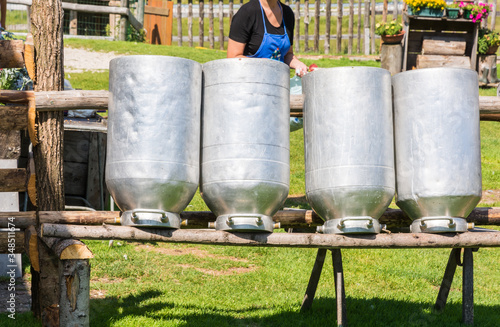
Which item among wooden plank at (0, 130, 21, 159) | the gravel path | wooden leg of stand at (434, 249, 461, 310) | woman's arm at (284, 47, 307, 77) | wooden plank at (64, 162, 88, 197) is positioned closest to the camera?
woman's arm at (284, 47, 307, 77)

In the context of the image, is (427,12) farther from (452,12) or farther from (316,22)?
(316,22)

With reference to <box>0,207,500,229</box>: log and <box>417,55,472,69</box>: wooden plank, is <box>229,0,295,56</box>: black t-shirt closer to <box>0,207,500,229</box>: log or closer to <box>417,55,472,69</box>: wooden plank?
<box>0,207,500,229</box>: log

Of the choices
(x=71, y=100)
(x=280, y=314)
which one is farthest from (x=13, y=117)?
(x=280, y=314)

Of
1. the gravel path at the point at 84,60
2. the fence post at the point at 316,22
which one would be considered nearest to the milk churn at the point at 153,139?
the gravel path at the point at 84,60

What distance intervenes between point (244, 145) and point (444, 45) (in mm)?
8939

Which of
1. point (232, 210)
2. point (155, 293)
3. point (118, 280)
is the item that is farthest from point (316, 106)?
point (118, 280)

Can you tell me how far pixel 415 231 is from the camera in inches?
111

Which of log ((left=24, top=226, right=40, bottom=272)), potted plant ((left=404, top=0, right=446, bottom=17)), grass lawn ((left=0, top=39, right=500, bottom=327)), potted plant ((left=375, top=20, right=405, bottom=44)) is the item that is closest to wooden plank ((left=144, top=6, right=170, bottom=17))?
potted plant ((left=375, top=20, right=405, bottom=44))

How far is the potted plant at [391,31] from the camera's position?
10.3 metres

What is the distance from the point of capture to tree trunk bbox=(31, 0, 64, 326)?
3.33 m

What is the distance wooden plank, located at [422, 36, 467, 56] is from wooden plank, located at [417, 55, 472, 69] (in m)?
0.09

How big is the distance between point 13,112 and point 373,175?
6.26 ft

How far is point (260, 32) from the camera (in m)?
3.46

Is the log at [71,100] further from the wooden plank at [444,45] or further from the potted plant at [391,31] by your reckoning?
the wooden plank at [444,45]
